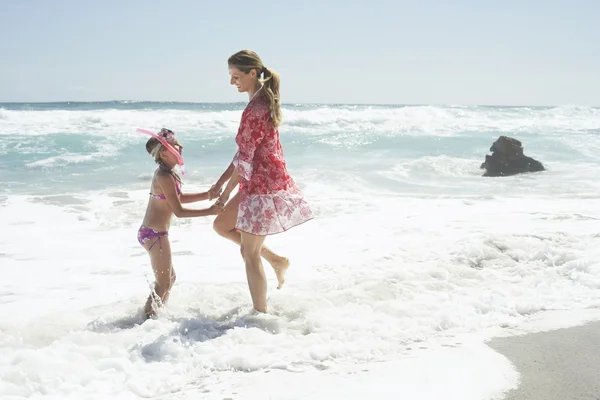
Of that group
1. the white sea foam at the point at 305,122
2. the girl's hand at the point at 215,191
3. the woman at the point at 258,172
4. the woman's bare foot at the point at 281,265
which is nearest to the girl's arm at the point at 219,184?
the girl's hand at the point at 215,191

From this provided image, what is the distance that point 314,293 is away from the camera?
4.84 metres

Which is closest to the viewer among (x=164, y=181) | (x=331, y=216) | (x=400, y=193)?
(x=164, y=181)

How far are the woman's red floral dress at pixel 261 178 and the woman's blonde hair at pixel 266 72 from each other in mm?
45

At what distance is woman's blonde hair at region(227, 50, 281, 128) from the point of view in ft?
12.8

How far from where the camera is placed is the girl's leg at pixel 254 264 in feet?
13.5

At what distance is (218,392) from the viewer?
10.1ft

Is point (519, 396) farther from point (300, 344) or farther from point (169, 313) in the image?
point (169, 313)

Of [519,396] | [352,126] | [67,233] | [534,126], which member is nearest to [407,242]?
[519,396]

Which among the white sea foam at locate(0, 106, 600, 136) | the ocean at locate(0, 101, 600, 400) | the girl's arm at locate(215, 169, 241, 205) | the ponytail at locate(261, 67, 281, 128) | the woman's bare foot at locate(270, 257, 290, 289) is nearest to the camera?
the ocean at locate(0, 101, 600, 400)

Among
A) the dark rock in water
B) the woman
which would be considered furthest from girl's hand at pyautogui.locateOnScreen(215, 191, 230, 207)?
the dark rock in water

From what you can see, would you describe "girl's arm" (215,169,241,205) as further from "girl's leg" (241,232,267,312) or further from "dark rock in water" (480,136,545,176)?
"dark rock in water" (480,136,545,176)

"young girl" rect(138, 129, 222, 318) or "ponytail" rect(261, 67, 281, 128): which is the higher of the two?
"ponytail" rect(261, 67, 281, 128)

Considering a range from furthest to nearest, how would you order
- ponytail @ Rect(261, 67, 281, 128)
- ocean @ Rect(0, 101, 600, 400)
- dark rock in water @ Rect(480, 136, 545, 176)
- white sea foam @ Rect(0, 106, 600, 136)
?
white sea foam @ Rect(0, 106, 600, 136)
dark rock in water @ Rect(480, 136, 545, 176)
ponytail @ Rect(261, 67, 281, 128)
ocean @ Rect(0, 101, 600, 400)

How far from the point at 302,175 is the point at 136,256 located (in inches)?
300
